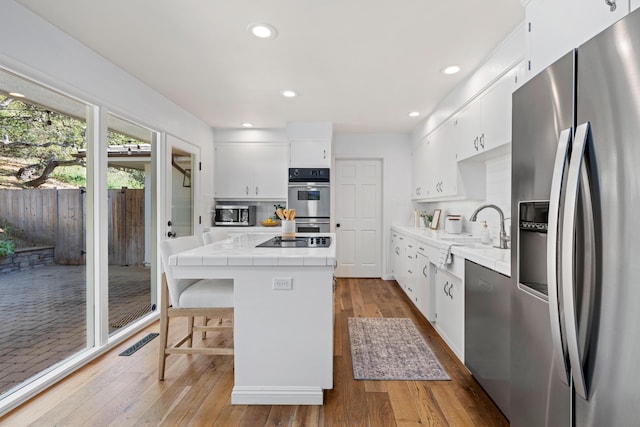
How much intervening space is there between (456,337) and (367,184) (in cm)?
331

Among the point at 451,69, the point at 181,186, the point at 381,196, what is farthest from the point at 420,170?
the point at 181,186

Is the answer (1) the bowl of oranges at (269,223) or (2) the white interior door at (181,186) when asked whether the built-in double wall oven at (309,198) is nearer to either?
(1) the bowl of oranges at (269,223)

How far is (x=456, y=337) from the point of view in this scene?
98.0 inches

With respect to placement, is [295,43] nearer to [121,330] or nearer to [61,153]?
[61,153]

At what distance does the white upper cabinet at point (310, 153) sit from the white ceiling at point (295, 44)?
97 centimetres

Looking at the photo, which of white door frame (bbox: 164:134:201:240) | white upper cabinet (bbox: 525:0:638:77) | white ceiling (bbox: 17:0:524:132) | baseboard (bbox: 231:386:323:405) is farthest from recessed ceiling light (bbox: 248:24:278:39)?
baseboard (bbox: 231:386:323:405)

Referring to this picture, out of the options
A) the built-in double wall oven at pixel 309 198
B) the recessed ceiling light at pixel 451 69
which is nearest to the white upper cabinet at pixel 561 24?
the recessed ceiling light at pixel 451 69

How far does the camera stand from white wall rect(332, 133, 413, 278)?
5277 mm

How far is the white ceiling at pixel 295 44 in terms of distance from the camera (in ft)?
6.53

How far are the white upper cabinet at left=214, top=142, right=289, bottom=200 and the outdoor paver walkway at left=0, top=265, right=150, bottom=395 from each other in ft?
7.71

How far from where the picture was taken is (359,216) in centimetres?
543

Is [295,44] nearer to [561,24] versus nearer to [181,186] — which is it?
[561,24]

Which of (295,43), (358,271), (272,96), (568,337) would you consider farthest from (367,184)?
(568,337)

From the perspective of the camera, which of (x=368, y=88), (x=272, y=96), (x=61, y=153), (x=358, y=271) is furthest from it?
(x=358, y=271)
